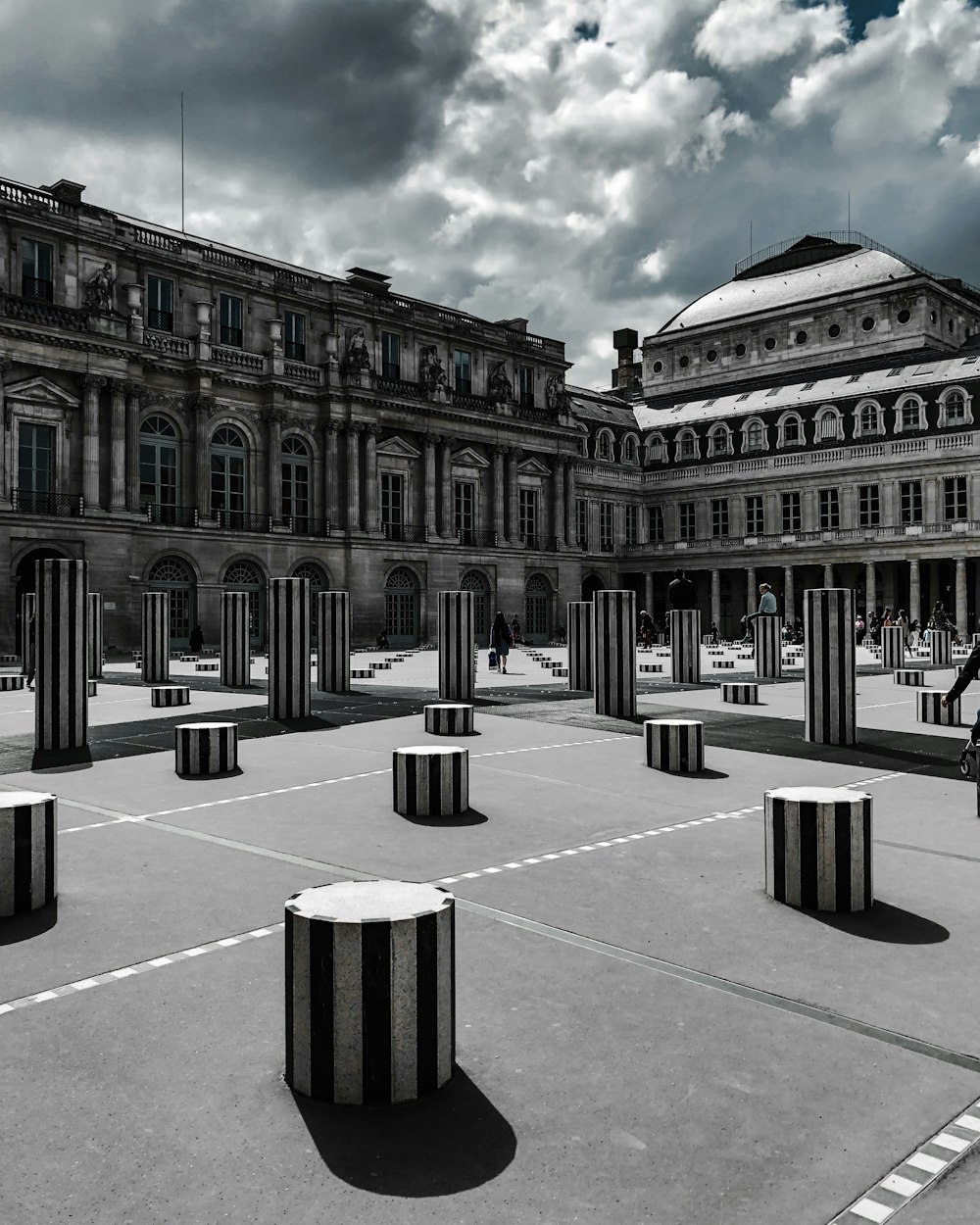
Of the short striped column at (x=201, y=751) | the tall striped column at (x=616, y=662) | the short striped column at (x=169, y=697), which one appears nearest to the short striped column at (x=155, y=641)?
the short striped column at (x=169, y=697)

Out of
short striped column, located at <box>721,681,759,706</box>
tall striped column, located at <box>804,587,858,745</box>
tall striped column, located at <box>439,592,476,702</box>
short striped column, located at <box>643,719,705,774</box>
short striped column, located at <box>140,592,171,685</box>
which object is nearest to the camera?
short striped column, located at <box>643,719,705,774</box>

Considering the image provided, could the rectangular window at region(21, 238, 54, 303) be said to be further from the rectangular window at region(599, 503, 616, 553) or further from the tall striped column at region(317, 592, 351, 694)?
the rectangular window at region(599, 503, 616, 553)

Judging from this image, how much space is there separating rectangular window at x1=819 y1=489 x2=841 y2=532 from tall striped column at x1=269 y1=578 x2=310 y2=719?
4915 cm

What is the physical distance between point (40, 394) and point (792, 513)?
141ft

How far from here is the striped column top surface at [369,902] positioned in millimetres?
3934

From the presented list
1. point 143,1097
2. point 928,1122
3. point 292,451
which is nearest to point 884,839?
point 928,1122

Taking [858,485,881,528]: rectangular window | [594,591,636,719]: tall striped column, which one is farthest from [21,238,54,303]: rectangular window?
[858,485,881,528]: rectangular window

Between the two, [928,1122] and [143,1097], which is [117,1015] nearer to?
[143,1097]

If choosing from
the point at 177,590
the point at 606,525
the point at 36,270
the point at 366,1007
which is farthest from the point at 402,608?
the point at 366,1007

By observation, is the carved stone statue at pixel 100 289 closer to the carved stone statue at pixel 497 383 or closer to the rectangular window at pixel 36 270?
the rectangular window at pixel 36 270

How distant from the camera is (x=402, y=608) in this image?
51500 millimetres

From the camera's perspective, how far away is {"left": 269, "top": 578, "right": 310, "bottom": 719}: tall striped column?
16.6 m

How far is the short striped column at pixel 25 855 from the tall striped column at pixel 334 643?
1528 cm

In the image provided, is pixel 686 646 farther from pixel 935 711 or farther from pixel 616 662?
pixel 935 711
